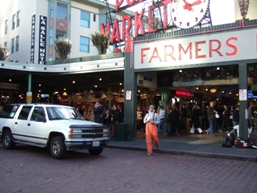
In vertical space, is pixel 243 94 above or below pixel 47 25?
below

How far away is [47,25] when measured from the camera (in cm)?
3042

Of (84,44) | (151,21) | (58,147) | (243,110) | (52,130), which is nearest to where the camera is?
(58,147)

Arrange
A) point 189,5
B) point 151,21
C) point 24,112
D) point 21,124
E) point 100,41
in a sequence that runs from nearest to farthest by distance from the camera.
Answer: point 21,124, point 24,112, point 189,5, point 151,21, point 100,41

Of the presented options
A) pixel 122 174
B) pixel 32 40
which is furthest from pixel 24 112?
pixel 32 40

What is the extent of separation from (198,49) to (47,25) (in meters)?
20.7

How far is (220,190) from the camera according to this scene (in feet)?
20.9

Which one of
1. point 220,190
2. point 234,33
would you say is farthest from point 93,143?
point 234,33

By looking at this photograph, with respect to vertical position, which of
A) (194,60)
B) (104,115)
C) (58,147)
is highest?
(194,60)

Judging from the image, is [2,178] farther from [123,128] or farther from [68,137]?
[123,128]

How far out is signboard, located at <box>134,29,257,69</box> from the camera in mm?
12964

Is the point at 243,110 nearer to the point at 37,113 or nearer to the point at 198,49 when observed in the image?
the point at 198,49

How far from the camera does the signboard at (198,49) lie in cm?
1296

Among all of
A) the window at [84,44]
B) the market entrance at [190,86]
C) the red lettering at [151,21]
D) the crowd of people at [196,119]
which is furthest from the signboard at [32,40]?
the red lettering at [151,21]

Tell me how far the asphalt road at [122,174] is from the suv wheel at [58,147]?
0.25m
